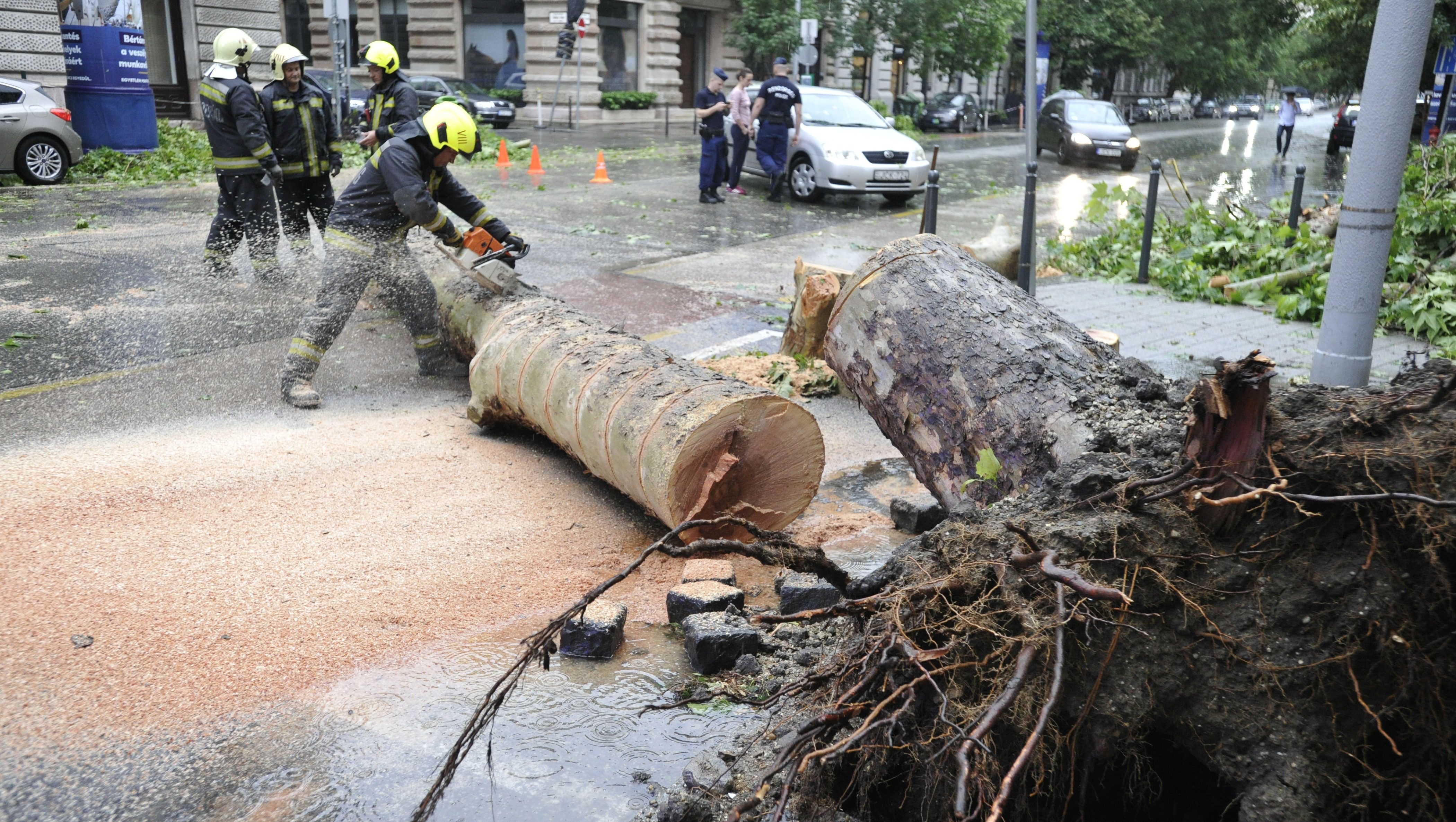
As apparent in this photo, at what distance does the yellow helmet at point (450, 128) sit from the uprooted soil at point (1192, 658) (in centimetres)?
437

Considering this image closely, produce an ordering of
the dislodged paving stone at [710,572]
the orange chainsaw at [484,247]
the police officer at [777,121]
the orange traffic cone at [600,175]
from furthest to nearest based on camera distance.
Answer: the orange traffic cone at [600,175], the police officer at [777,121], the orange chainsaw at [484,247], the dislodged paving stone at [710,572]

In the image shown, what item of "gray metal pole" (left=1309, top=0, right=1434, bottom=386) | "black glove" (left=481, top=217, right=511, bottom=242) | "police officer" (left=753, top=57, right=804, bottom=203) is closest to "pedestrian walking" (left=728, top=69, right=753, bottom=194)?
"police officer" (left=753, top=57, right=804, bottom=203)

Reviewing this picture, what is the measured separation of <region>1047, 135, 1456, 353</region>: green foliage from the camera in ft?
26.4

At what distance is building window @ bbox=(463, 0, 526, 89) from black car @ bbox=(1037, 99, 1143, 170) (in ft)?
51.4

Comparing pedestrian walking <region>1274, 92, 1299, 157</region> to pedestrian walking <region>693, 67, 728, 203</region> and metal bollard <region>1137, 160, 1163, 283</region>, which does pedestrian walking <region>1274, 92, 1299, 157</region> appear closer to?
pedestrian walking <region>693, 67, 728, 203</region>

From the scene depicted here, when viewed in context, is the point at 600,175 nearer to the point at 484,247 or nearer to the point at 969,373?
the point at 484,247

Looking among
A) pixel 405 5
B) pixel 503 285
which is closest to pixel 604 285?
pixel 503 285

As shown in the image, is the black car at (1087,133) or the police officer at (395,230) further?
the black car at (1087,133)

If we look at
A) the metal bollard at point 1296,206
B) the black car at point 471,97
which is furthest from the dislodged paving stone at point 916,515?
the black car at point 471,97

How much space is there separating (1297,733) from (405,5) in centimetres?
3609

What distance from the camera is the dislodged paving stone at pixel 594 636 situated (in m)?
3.51

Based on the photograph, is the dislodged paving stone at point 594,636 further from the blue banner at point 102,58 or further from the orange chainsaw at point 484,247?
the blue banner at point 102,58

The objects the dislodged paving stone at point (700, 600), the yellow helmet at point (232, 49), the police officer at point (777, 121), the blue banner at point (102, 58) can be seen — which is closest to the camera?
the dislodged paving stone at point (700, 600)

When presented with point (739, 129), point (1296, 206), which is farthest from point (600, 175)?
point (1296, 206)
